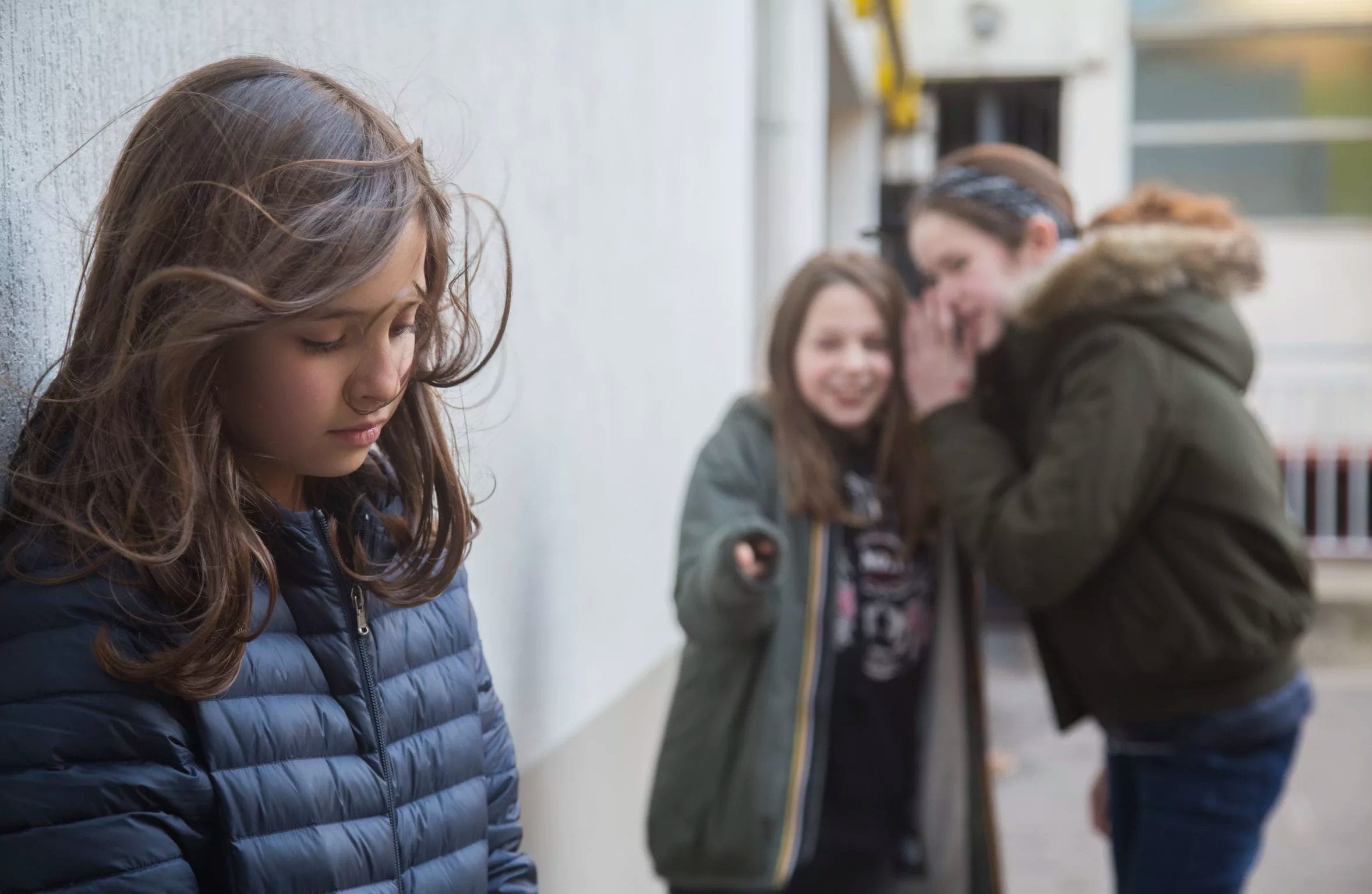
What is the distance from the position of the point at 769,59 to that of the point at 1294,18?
7954 millimetres

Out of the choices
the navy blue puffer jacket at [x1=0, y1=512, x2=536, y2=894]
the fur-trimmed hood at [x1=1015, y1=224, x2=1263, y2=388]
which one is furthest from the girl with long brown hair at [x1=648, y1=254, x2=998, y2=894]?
the navy blue puffer jacket at [x1=0, y1=512, x2=536, y2=894]

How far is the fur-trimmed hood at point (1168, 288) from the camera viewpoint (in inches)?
95.3

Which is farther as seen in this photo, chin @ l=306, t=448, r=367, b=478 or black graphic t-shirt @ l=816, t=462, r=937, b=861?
black graphic t-shirt @ l=816, t=462, r=937, b=861

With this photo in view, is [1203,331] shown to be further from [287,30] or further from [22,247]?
[22,247]

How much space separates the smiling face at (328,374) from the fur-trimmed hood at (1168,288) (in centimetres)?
163

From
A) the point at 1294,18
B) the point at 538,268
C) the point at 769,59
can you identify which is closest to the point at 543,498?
the point at 538,268

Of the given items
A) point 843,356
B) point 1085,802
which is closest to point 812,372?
point 843,356

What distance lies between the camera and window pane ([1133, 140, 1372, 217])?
1122 cm

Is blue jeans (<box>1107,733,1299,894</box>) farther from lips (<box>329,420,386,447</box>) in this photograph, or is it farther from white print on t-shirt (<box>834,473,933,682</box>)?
lips (<box>329,420,386,447</box>)

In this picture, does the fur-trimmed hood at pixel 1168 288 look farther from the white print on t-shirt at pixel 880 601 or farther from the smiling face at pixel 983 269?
the white print on t-shirt at pixel 880 601

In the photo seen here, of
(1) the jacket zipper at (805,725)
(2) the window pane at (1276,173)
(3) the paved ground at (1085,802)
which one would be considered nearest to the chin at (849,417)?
(1) the jacket zipper at (805,725)

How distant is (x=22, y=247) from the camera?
1109mm

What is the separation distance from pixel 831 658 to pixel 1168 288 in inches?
34.5

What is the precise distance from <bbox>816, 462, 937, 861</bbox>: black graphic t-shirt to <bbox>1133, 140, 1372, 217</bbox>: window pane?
31.4 ft
